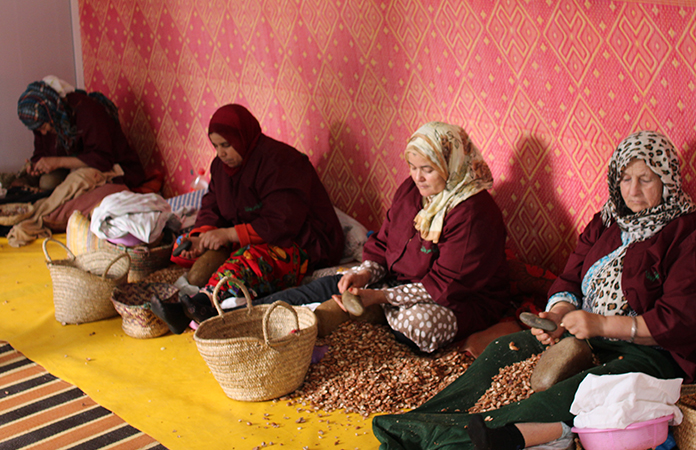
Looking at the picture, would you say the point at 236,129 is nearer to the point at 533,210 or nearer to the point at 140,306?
the point at 140,306

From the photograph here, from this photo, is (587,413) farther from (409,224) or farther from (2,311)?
(2,311)

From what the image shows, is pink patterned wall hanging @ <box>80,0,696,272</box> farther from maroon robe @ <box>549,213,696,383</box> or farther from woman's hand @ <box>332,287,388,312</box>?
woman's hand @ <box>332,287,388,312</box>

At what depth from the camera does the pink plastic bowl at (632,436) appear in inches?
66.8

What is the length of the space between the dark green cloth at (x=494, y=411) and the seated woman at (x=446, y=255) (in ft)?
1.27

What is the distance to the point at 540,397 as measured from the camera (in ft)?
5.88

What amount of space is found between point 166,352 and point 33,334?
706 mm

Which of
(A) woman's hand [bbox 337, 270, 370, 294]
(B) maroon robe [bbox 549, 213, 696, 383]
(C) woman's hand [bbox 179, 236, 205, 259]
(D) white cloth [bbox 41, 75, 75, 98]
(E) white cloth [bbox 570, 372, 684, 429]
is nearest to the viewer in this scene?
(E) white cloth [bbox 570, 372, 684, 429]

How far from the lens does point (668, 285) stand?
189 cm

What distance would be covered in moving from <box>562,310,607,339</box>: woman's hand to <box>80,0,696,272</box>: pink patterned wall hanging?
87cm

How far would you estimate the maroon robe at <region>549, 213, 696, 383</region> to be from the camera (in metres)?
1.83

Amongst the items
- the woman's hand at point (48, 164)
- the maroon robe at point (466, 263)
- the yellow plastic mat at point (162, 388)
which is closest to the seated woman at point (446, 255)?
the maroon robe at point (466, 263)

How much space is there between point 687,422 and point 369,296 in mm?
1194

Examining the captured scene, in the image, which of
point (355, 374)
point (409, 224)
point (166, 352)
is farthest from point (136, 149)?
point (355, 374)

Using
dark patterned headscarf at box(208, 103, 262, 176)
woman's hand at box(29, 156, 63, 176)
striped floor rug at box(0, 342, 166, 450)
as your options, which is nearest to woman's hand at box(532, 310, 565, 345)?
striped floor rug at box(0, 342, 166, 450)
